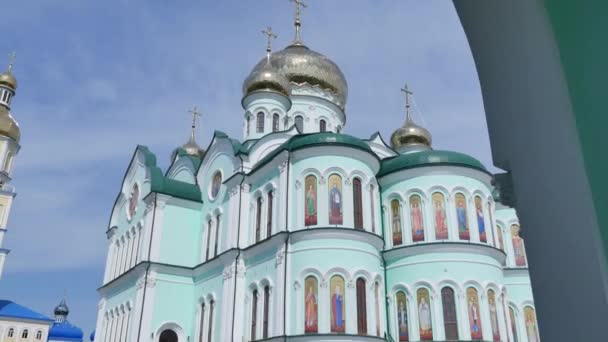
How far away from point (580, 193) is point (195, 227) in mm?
20357

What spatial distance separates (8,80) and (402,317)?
136ft

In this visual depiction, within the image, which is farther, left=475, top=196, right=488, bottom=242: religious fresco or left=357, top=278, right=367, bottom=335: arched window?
left=475, top=196, right=488, bottom=242: religious fresco

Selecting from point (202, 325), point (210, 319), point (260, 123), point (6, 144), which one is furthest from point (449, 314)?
point (6, 144)

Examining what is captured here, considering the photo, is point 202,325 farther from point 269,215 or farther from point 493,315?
point 493,315

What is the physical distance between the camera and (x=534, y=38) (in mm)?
1869

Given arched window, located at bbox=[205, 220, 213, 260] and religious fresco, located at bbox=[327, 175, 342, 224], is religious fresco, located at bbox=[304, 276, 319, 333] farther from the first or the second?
arched window, located at bbox=[205, 220, 213, 260]

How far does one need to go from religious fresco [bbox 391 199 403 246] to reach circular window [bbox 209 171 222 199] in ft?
22.6

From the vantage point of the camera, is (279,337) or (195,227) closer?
(279,337)

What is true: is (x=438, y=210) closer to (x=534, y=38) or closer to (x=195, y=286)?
(x=195, y=286)

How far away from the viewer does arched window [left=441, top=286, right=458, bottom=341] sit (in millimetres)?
15344

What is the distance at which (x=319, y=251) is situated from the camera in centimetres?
1544

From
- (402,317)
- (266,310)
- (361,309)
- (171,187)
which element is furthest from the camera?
(171,187)

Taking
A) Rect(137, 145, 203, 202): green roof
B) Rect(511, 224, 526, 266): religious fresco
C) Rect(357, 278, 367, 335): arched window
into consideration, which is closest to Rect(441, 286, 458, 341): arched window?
Rect(357, 278, 367, 335): arched window

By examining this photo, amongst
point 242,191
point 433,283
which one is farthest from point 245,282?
point 433,283
